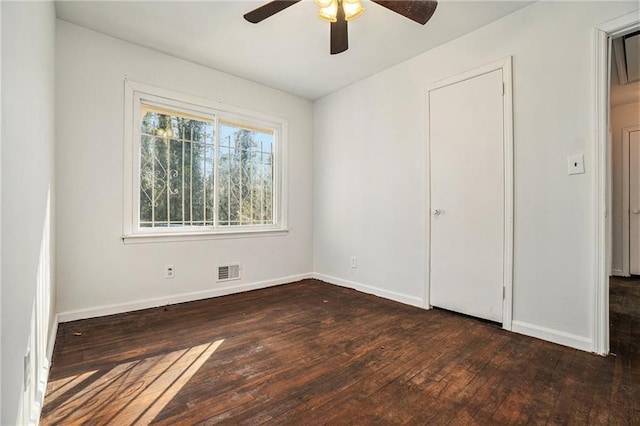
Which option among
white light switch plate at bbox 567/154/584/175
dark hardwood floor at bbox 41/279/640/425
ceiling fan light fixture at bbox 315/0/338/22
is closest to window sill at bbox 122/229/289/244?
dark hardwood floor at bbox 41/279/640/425

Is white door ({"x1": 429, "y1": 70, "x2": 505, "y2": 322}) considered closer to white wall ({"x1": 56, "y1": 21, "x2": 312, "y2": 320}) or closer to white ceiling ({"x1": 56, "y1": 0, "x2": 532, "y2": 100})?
white ceiling ({"x1": 56, "y1": 0, "x2": 532, "y2": 100})

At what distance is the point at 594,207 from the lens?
2062 millimetres

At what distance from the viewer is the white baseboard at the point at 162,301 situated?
259 cm

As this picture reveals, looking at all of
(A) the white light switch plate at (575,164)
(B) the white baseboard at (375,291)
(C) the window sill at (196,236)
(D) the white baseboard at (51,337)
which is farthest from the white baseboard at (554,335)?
(D) the white baseboard at (51,337)

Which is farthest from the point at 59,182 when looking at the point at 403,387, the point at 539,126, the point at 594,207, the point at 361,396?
the point at 594,207

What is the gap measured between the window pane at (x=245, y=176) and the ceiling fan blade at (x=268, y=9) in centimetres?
164

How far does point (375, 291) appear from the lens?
3480 millimetres

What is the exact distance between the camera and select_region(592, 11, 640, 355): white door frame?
2023mm

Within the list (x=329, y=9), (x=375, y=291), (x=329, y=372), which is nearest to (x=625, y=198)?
(x=375, y=291)

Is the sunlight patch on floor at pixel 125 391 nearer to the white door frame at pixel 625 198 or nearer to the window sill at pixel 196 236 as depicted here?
the window sill at pixel 196 236

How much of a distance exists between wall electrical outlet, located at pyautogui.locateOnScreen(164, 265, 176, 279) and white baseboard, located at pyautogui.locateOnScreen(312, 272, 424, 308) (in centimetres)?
187

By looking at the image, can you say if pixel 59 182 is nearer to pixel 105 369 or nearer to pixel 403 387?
pixel 105 369

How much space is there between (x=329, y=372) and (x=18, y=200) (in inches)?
65.4

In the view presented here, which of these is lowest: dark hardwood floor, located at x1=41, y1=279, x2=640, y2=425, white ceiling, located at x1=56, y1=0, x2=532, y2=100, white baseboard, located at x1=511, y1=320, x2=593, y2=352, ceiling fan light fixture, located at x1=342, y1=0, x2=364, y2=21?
dark hardwood floor, located at x1=41, y1=279, x2=640, y2=425
